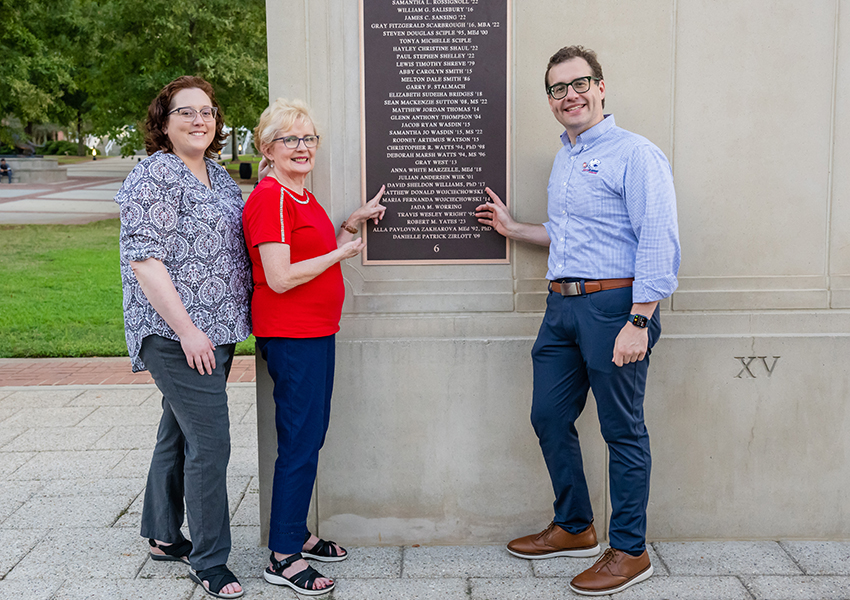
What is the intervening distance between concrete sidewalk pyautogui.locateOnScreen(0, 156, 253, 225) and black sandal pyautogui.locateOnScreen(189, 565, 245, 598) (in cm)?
1143

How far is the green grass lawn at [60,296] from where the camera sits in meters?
8.79

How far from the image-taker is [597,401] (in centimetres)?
356

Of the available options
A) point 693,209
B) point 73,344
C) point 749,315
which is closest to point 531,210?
point 693,209

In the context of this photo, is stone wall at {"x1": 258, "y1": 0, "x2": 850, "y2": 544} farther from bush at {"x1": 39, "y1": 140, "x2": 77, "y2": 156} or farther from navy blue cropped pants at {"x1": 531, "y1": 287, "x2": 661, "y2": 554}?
bush at {"x1": 39, "y1": 140, "x2": 77, "y2": 156}

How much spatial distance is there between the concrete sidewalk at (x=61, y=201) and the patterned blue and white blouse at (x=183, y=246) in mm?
11272

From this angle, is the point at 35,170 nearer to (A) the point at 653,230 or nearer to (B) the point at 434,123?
(B) the point at 434,123

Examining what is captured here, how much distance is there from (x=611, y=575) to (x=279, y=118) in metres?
2.51

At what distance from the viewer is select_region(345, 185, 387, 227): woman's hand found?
393cm

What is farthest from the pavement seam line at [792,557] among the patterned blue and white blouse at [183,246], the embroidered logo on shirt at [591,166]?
the patterned blue and white blouse at [183,246]

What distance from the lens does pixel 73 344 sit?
875 cm

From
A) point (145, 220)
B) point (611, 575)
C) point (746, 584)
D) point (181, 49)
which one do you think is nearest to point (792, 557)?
point (746, 584)

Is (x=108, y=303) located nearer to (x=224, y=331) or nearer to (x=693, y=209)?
(x=224, y=331)

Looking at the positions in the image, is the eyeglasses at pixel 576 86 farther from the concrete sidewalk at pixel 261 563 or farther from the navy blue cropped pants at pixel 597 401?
the concrete sidewalk at pixel 261 563

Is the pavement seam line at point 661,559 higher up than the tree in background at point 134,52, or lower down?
lower down
